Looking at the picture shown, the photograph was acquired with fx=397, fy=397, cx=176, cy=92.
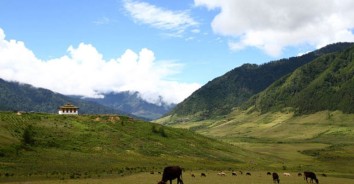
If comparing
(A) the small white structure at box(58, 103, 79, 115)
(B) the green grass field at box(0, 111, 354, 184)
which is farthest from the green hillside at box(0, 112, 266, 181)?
(A) the small white structure at box(58, 103, 79, 115)

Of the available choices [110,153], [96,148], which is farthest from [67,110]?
[110,153]

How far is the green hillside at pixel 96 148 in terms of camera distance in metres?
88.0

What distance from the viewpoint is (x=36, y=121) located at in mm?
139000

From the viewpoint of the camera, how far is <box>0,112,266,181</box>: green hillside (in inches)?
3466

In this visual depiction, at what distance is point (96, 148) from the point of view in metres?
126

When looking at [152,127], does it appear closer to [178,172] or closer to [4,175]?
[4,175]

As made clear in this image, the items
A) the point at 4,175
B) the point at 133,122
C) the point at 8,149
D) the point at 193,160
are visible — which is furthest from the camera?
the point at 133,122

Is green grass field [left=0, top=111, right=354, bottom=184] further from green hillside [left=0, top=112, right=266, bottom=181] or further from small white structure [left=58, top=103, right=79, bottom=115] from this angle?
small white structure [left=58, top=103, right=79, bottom=115]

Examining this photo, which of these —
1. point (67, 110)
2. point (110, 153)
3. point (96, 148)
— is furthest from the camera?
point (67, 110)

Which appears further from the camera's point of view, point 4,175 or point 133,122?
point 133,122

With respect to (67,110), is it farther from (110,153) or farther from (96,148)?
(110,153)

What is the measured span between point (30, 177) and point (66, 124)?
Result: 8140 centimetres

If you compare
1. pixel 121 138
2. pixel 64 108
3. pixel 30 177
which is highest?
pixel 64 108

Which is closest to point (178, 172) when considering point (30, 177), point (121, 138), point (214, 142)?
point (30, 177)
